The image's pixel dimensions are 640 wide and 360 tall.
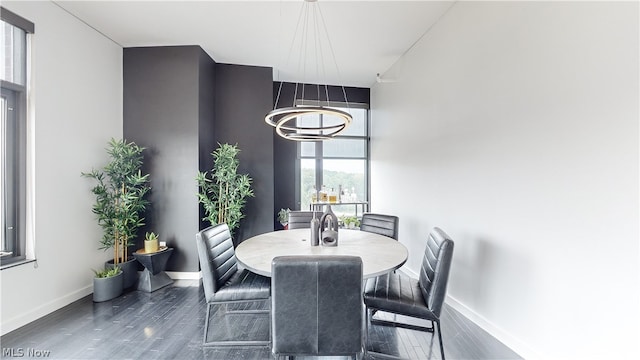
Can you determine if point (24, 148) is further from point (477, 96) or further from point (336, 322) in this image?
point (477, 96)

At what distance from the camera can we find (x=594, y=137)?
5.21ft

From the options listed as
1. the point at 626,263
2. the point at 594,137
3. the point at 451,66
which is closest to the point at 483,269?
the point at 626,263

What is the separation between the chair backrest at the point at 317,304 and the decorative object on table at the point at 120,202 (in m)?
2.57

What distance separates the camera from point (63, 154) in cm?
285

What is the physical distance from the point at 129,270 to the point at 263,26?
341cm

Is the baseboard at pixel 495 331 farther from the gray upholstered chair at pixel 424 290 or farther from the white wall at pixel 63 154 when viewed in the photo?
the white wall at pixel 63 154

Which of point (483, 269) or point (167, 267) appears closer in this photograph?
point (483, 269)

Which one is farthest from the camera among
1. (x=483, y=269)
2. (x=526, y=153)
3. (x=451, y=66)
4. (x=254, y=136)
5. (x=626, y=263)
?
(x=254, y=136)

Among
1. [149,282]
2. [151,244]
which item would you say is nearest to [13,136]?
[151,244]

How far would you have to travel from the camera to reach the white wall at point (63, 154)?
2.55 meters

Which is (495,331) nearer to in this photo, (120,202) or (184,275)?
(184,275)

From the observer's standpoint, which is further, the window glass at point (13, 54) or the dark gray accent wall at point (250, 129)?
the dark gray accent wall at point (250, 129)

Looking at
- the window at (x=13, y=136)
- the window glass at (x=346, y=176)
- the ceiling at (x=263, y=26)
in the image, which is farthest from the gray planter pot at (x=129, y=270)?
the window glass at (x=346, y=176)

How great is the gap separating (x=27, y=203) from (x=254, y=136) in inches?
104
